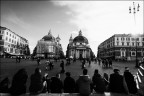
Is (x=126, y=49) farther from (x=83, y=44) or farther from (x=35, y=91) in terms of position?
(x=35, y=91)

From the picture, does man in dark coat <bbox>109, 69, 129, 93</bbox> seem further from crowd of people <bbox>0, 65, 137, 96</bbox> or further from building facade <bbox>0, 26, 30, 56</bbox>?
building facade <bbox>0, 26, 30, 56</bbox>

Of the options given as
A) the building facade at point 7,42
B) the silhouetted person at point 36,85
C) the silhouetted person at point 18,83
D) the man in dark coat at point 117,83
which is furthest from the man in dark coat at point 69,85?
the building facade at point 7,42

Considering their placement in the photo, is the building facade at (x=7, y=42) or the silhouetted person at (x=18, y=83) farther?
the building facade at (x=7, y=42)

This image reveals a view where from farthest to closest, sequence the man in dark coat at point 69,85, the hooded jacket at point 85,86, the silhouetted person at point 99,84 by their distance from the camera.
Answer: the man in dark coat at point 69,85, the silhouetted person at point 99,84, the hooded jacket at point 85,86

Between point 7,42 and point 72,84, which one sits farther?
point 7,42

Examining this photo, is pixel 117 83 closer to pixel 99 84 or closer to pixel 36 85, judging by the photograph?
pixel 99 84

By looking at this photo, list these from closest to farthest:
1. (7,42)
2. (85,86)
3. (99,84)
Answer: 1. (85,86)
2. (99,84)
3. (7,42)

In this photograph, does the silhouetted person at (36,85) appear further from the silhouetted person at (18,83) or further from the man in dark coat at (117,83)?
the man in dark coat at (117,83)

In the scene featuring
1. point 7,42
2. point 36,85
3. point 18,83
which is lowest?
point 36,85

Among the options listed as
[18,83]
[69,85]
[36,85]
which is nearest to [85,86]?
[69,85]

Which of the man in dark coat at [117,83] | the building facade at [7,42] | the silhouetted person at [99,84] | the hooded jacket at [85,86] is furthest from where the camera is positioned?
the building facade at [7,42]

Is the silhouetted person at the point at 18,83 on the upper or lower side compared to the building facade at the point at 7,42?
lower

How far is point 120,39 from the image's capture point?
62969 millimetres

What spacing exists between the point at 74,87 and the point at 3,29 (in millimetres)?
61482
